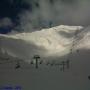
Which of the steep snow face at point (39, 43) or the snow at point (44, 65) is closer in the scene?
the snow at point (44, 65)

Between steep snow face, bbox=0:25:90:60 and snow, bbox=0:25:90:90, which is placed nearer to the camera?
snow, bbox=0:25:90:90

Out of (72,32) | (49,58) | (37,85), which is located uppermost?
(72,32)

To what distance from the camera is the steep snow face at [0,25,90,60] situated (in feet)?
13.2

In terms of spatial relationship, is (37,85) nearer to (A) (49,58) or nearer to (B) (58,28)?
(A) (49,58)

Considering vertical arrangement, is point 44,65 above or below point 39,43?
→ below

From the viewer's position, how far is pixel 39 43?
4.14 metres

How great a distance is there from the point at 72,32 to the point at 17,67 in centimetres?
81

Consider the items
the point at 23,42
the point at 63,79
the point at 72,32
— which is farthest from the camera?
the point at 72,32

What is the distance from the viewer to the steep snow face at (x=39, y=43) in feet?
13.2

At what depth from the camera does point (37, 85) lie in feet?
12.7

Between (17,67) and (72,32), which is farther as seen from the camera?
(72,32)

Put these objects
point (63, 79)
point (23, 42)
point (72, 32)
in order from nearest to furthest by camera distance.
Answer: point (63, 79) < point (23, 42) < point (72, 32)

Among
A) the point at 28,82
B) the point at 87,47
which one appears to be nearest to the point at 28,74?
the point at 28,82

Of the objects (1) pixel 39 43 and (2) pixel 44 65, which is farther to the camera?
(1) pixel 39 43
